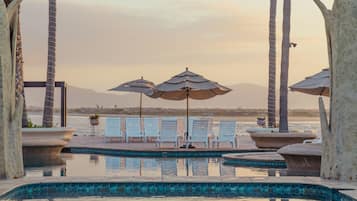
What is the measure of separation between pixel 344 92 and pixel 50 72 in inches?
422

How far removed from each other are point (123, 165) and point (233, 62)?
16.7 m

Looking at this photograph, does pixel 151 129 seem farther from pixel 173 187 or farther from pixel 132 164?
pixel 173 187

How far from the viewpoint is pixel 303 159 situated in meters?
10.1

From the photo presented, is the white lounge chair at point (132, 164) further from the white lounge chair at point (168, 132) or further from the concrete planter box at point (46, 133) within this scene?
the white lounge chair at point (168, 132)

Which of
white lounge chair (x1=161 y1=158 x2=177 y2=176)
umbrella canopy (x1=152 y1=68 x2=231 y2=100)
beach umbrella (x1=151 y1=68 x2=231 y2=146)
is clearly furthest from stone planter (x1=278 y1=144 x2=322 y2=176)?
umbrella canopy (x1=152 y1=68 x2=231 y2=100)

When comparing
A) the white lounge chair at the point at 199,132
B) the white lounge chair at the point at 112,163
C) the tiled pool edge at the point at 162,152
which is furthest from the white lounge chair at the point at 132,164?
the white lounge chair at the point at 199,132

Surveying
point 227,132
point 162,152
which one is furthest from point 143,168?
point 227,132

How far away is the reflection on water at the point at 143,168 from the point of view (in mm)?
10883

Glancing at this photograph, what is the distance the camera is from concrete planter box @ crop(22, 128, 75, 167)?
1247 centimetres

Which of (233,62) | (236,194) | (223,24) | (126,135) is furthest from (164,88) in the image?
(233,62)

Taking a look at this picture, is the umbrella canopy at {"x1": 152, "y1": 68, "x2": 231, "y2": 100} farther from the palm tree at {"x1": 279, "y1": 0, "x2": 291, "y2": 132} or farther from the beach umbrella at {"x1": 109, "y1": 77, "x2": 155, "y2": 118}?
the beach umbrella at {"x1": 109, "y1": 77, "x2": 155, "y2": 118}

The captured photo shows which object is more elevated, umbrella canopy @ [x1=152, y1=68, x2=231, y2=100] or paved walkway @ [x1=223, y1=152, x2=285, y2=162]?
umbrella canopy @ [x1=152, y1=68, x2=231, y2=100]

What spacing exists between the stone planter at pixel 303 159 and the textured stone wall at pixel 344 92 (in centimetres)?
147

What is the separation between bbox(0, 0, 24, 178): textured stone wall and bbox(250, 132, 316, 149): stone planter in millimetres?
8104
